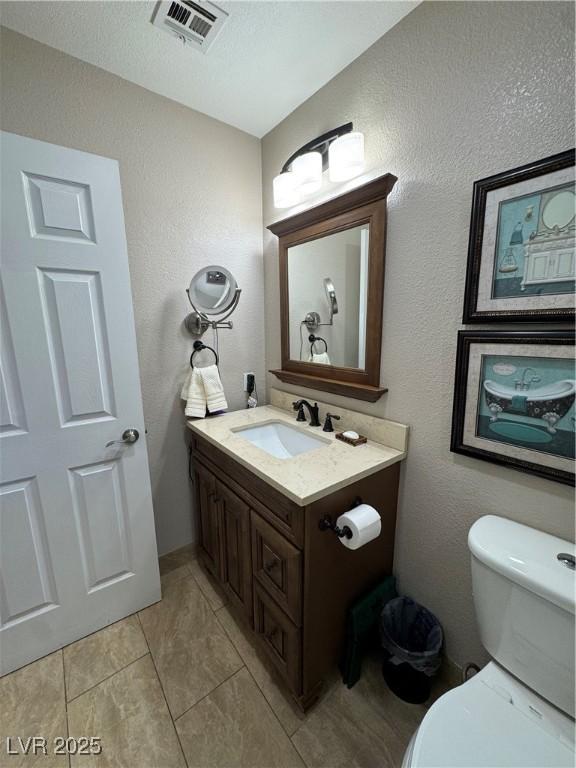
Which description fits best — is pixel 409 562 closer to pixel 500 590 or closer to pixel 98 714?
pixel 500 590

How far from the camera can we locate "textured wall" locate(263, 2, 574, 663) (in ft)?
2.73

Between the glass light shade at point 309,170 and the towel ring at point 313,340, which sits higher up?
the glass light shade at point 309,170

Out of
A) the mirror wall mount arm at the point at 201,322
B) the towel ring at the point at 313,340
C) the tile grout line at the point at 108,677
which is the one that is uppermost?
the mirror wall mount arm at the point at 201,322

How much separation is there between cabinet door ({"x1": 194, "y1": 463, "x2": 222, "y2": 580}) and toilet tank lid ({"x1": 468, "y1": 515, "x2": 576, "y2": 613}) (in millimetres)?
→ 1051

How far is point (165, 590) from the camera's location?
162 centimetres

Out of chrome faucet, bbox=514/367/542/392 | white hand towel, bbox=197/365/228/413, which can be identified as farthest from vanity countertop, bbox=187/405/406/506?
chrome faucet, bbox=514/367/542/392

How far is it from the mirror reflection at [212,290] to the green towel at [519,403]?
1258 millimetres

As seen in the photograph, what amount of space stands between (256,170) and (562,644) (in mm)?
2262

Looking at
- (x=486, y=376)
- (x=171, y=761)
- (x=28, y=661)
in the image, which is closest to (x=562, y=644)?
(x=486, y=376)

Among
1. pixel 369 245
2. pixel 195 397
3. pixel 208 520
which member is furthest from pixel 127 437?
pixel 369 245

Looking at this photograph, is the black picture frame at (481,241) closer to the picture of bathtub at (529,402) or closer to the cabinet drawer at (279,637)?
the picture of bathtub at (529,402)

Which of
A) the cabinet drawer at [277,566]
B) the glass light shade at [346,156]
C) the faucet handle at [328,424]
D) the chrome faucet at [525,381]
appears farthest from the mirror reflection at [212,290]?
the chrome faucet at [525,381]

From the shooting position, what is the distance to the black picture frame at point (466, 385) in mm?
833

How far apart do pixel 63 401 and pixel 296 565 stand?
3.47 ft
